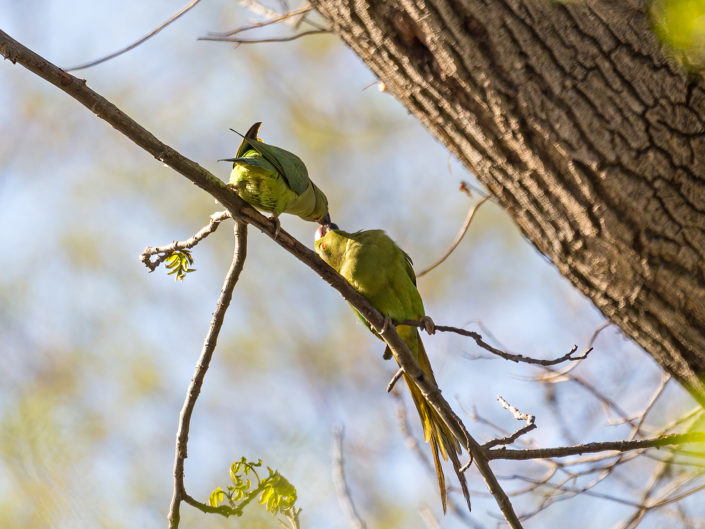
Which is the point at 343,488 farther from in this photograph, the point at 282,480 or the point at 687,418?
the point at 687,418

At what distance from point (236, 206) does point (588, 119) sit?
3.81ft

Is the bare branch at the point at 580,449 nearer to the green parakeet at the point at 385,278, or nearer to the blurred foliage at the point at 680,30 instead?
the green parakeet at the point at 385,278

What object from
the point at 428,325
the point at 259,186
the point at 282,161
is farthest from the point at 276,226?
the point at 428,325

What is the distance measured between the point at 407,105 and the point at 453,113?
0.14 meters

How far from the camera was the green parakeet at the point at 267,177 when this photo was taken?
266cm

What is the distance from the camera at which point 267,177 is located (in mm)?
2668

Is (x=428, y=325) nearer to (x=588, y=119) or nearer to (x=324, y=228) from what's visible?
(x=324, y=228)

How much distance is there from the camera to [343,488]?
3.05m

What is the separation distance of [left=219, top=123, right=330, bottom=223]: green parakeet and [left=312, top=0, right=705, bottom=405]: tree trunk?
109 centimetres

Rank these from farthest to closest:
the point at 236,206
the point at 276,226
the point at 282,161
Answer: the point at 282,161 → the point at 276,226 → the point at 236,206

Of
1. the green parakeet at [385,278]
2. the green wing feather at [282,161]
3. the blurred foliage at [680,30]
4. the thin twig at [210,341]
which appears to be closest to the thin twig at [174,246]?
the thin twig at [210,341]

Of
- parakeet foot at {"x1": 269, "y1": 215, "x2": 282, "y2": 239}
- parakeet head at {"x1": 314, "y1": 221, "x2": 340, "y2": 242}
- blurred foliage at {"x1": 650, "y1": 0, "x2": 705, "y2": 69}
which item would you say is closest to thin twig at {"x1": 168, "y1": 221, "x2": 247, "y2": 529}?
parakeet foot at {"x1": 269, "y1": 215, "x2": 282, "y2": 239}

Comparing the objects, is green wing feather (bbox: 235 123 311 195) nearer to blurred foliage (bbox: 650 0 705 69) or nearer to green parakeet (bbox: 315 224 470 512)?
green parakeet (bbox: 315 224 470 512)

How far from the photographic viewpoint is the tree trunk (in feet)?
5.12
